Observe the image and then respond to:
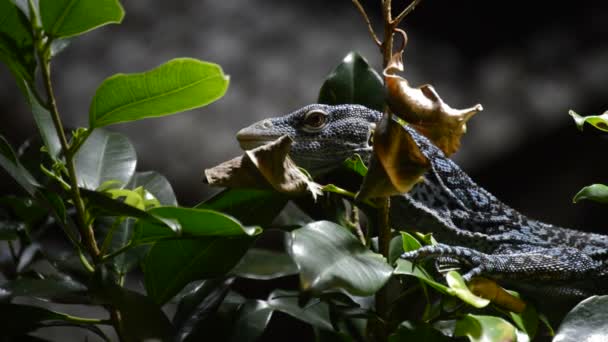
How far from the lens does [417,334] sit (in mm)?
912

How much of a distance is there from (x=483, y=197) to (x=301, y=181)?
22.3 inches

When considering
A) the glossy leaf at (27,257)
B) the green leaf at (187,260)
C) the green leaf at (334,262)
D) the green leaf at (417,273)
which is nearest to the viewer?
the green leaf at (334,262)

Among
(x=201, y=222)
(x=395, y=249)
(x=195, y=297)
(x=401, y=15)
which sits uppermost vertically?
(x=401, y=15)

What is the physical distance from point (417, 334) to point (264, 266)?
0.36 meters

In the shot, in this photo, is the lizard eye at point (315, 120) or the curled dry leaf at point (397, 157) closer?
the curled dry leaf at point (397, 157)

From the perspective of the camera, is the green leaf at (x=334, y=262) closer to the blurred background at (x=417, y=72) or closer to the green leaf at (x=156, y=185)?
the green leaf at (x=156, y=185)

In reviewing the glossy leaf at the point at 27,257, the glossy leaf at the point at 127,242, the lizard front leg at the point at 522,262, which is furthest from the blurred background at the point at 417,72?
the lizard front leg at the point at 522,262

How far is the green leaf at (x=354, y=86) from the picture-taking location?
1328 millimetres

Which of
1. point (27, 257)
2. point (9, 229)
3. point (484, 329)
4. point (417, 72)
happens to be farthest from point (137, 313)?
point (417, 72)

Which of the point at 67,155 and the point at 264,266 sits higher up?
the point at 67,155

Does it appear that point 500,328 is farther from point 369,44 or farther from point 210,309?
point 369,44

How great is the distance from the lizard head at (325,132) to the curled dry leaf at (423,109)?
1.28ft

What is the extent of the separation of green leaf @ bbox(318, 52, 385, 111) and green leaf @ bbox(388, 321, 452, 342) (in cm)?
53

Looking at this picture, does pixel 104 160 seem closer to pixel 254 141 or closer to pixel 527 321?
pixel 254 141
